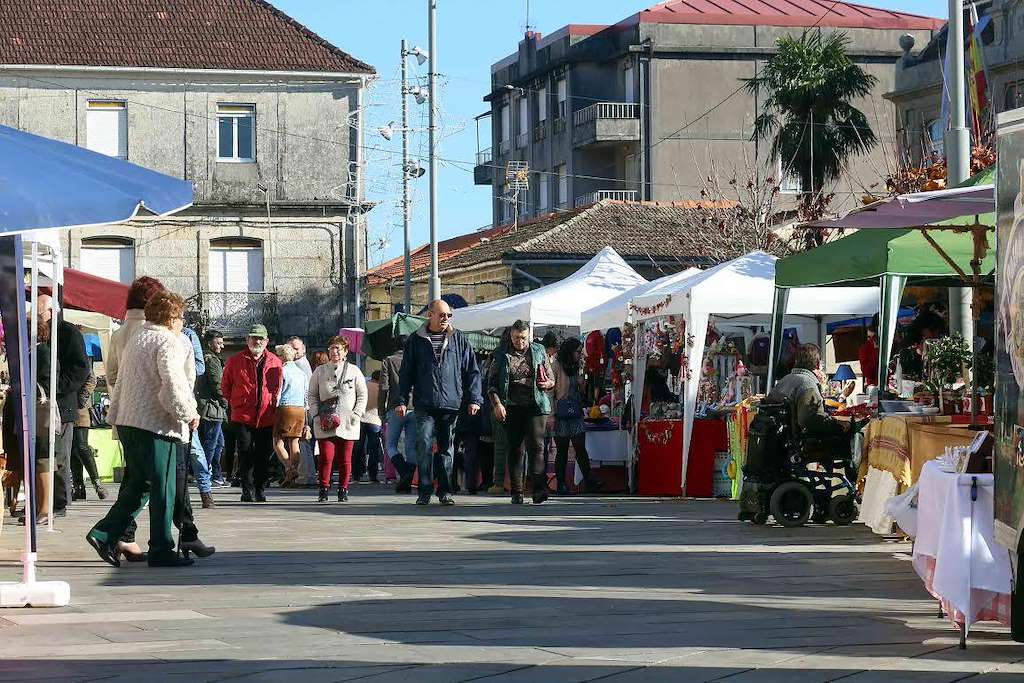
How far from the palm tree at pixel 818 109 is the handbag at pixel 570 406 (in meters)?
29.6

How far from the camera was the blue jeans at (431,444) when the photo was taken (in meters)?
16.7

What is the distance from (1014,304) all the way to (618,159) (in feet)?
198

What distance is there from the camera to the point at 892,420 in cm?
1255

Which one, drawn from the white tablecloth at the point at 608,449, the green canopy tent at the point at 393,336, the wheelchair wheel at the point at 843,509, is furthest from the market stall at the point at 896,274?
the green canopy tent at the point at 393,336

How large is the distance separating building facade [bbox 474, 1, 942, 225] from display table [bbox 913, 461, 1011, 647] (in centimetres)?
5317

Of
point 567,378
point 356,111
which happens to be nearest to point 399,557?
point 567,378

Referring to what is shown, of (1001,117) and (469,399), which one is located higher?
(1001,117)

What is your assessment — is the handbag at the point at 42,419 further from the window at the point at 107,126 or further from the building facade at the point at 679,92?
the building facade at the point at 679,92

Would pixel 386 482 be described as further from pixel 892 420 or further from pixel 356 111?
pixel 356 111

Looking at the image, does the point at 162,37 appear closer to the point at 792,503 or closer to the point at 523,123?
the point at 523,123

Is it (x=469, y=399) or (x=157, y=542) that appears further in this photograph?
(x=469, y=399)

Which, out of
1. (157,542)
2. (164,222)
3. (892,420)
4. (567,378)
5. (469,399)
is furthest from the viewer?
(164,222)

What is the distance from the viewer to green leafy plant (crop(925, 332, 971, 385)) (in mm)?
11664

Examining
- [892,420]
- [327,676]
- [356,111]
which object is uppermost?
[356,111]
